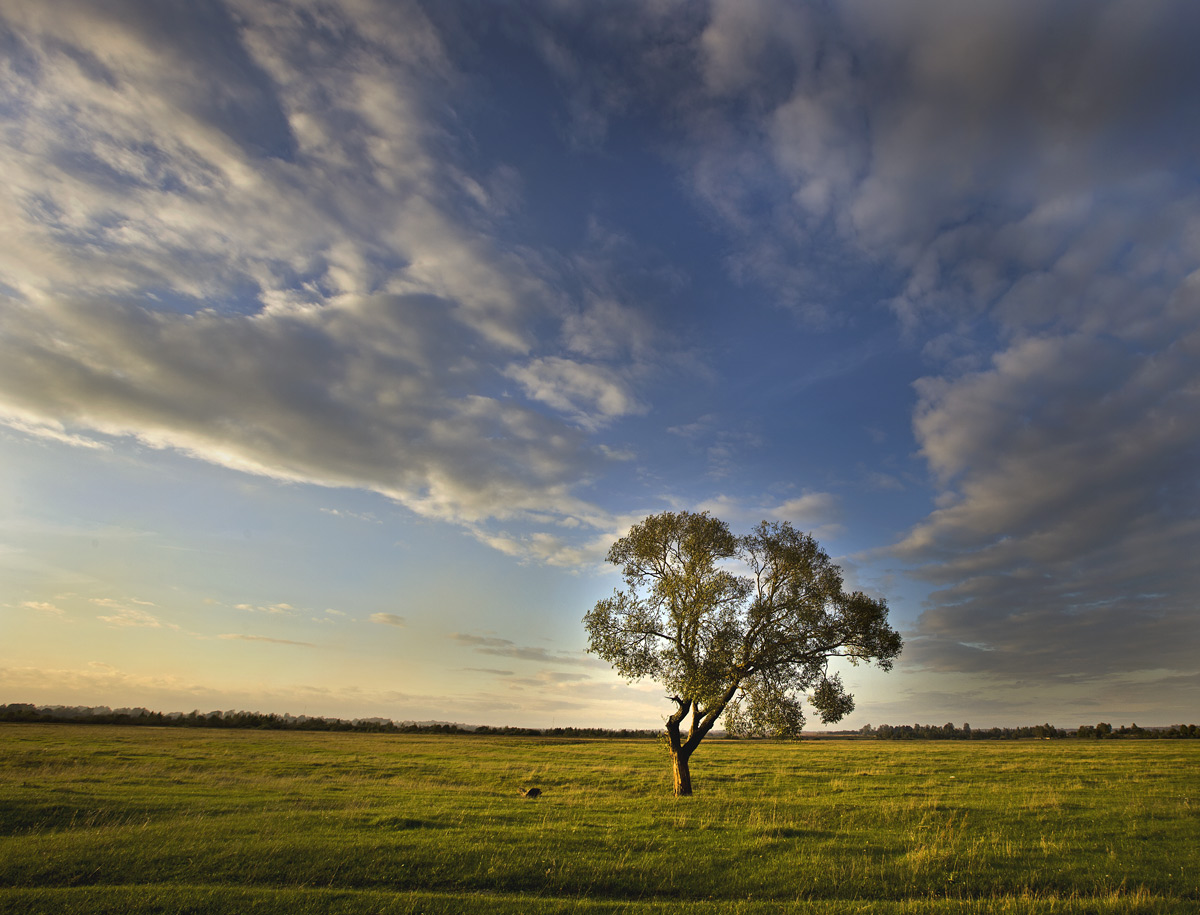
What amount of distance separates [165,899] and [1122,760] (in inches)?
3058

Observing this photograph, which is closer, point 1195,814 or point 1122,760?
point 1195,814

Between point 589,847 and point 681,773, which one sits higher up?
point 681,773

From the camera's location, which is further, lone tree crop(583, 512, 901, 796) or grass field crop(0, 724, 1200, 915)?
lone tree crop(583, 512, 901, 796)

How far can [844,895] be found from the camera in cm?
1568

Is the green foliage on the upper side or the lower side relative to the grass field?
upper

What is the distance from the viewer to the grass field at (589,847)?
47.2 feet

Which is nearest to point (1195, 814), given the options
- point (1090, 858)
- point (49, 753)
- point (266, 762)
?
point (1090, 858)

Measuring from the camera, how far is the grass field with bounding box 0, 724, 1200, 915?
1438 centimetres

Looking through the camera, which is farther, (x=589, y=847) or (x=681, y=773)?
(x=681, y=773)

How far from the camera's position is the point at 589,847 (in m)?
19.8

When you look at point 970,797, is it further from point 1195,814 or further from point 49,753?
point 49,753

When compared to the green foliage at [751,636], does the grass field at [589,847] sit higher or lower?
lower

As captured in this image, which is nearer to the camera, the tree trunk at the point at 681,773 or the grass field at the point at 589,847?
the grass field at the point at 589,847

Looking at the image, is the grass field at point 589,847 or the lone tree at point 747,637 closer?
the grass field at point 589,847
